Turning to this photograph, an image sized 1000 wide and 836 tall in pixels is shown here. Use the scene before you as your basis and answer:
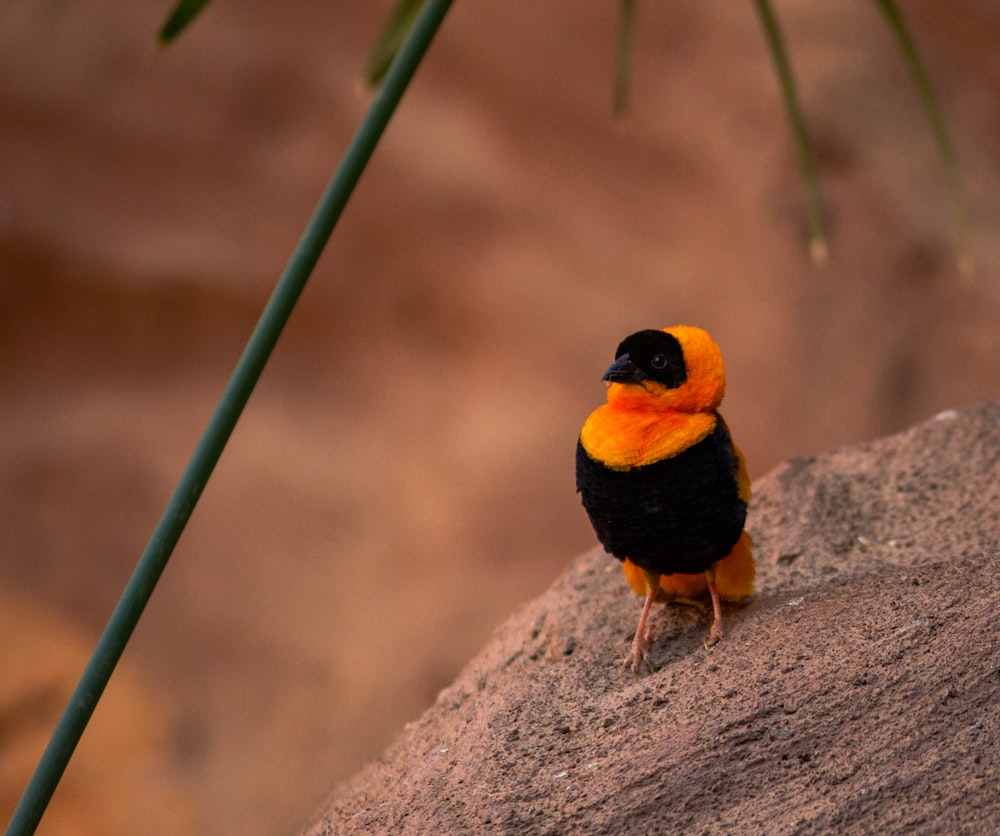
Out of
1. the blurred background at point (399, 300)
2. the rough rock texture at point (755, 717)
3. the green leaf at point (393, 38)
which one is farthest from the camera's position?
the blurred background at point (399, 300)

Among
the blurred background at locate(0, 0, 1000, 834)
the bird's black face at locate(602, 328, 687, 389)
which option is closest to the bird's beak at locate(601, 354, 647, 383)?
the bird's black face at locate(602, 328, 687, 389)

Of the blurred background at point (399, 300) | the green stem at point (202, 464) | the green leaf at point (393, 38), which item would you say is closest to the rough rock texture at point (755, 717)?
the green stem at point (202, 464)

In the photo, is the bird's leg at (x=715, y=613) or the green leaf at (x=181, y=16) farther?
the bird's leg at (x=715, y=613)

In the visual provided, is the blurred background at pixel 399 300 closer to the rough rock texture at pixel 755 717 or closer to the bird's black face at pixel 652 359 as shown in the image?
the rough rock texture at pixel 755 717

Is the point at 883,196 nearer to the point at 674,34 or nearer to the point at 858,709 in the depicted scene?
the point at 674,34

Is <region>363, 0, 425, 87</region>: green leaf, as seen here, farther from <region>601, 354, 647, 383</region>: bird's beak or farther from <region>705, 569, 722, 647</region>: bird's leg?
<region>705, 569, 722, 647</region>: bird's leg

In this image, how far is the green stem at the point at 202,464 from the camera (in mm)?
1285

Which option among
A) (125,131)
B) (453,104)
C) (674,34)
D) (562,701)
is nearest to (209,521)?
(125,131)

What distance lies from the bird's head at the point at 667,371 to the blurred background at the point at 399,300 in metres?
3.25

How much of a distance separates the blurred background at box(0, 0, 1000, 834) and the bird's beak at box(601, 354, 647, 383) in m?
3.29

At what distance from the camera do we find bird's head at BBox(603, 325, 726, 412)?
6.15 ft

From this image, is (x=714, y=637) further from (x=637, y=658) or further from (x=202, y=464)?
(x=202, y=464)

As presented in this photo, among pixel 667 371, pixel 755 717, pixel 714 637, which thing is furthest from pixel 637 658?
pixel 667 371

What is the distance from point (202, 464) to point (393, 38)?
1393 mm
